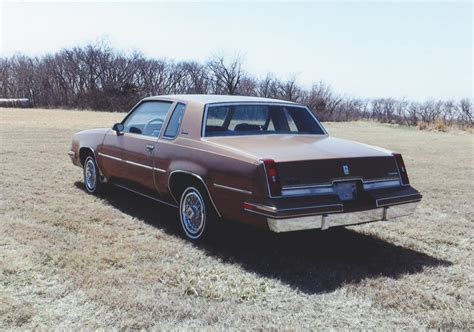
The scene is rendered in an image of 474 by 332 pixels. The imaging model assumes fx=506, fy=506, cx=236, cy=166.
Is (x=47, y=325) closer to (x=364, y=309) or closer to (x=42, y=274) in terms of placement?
(x=42, y=274)

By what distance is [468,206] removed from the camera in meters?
7.53

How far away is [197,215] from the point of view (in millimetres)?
5133

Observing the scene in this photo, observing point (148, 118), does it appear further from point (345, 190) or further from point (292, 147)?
point (345, 190)

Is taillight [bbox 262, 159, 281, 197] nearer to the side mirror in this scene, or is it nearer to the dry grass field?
the dry grass field

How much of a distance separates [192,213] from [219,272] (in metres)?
1.01

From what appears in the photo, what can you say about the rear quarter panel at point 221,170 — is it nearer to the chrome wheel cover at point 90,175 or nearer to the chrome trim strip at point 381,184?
the chrome trim strip at point 381,184

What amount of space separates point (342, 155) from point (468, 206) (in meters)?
3.82

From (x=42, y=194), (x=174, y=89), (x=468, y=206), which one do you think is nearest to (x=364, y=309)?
(x=468, y=206)

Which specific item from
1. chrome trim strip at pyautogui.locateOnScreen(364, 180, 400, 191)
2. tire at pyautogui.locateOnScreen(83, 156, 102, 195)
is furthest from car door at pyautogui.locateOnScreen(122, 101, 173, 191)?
chrome trim strip at pyautogui.locateOnScreen(364, 180, 400, 191)

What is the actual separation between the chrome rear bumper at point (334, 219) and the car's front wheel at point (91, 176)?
3680mm

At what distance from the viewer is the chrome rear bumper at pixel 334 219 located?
4.20 metres

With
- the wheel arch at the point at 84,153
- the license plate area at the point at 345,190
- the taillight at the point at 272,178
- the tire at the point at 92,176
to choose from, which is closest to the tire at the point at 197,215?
the taillight at the point at 272,178

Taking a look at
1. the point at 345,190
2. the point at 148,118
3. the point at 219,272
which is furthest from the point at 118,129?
the point at 345,190

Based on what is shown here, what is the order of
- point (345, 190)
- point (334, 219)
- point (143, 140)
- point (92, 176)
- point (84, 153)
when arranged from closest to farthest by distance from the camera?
1. point (334, 219)
2. point (345, 190)
3. point (143, 140)
4. point (92, 176)
5. point (84, 153)
